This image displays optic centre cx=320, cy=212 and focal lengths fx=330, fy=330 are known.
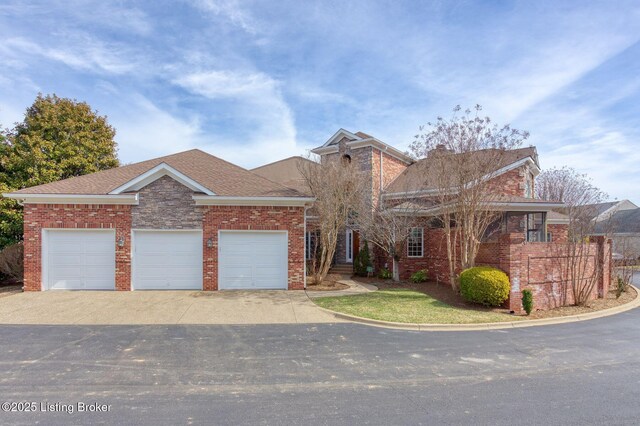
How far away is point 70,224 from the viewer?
12.1 meters

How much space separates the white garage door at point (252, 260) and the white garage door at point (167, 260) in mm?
931

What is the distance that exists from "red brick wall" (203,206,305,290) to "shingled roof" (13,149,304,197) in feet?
2.10

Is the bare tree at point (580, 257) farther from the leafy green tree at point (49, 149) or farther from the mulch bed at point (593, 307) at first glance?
the leafy green tree at point (49, 149)

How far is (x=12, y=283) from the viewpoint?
15.5m

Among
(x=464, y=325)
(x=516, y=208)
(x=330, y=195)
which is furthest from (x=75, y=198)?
(x=516, y=208)

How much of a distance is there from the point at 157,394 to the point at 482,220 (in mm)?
11649

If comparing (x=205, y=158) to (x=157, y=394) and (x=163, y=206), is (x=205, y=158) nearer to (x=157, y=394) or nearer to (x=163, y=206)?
(x=163, y=206)

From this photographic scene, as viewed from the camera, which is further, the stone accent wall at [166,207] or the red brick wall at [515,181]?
the red brick wall at [515,181]

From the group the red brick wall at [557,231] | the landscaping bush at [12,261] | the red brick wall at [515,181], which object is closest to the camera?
the landscaping bush at [12,261]

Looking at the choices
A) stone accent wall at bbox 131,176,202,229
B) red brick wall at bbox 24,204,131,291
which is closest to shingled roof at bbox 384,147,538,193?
stone accent wall at bbox 131,176,202,229

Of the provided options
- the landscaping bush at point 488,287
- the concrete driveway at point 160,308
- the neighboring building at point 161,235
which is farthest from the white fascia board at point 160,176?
the landscaping bush at point 488,287

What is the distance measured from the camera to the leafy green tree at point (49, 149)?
15750 mm

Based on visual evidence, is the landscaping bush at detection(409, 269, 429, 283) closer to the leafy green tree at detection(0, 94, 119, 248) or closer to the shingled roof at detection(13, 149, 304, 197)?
the shingled roof at detection(13, 149, 304, 197)

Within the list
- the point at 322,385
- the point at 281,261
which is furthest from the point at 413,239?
the point at 322,385
